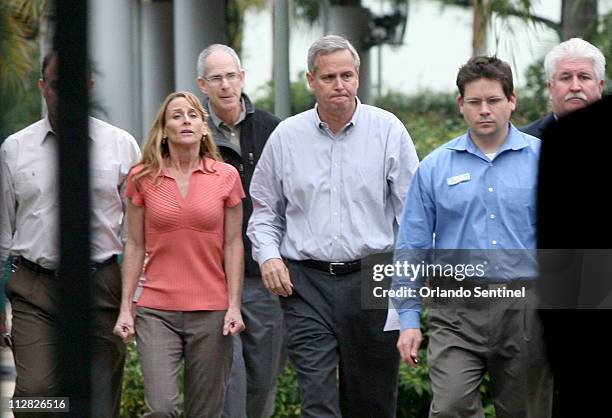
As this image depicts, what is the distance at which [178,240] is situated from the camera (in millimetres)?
5746

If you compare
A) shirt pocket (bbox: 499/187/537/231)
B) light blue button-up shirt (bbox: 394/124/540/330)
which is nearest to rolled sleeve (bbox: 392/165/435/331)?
light blue button-up shirt (bbox: 394/124/540/330)

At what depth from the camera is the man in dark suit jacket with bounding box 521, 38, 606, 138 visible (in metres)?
5.61

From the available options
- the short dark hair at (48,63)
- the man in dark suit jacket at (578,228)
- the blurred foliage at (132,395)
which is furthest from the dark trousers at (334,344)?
the short dark hair at (48,63)

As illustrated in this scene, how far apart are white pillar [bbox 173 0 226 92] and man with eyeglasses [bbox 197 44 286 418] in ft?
24.3

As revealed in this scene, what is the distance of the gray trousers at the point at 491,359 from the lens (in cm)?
511

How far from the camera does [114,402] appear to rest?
18.7ft

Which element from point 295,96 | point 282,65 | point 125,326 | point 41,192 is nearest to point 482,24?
point 282,65

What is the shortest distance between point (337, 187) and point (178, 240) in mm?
688

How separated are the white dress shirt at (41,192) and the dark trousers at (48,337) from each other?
109 millimetres

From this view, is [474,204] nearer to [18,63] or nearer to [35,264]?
[35,264]

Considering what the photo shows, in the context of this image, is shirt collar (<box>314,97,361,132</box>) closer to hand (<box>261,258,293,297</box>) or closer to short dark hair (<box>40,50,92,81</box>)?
hand (<box>261,258,293,297</box>)

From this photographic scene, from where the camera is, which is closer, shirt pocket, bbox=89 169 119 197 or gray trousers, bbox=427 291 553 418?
gray trousers, bbox=427 291 553 418

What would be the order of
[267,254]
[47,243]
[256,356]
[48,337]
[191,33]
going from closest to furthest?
[48,337] < [47,243] < [267,254] < [256,356] < [191,33]

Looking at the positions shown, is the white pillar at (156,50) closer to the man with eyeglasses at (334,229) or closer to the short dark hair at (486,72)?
the man with eyeglasses at (334,229)
